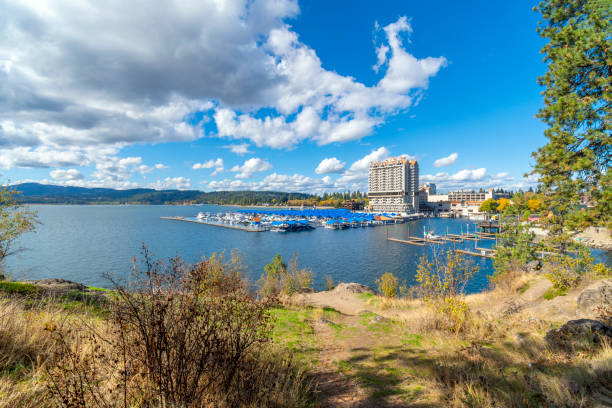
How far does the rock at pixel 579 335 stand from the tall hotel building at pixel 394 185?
142m

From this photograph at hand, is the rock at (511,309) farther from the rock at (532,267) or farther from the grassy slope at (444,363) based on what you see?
the rock at (532,267)

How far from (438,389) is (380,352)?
2.17m

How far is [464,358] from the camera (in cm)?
500

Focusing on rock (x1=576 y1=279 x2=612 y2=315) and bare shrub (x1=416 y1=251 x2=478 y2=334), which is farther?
rock (x1=576 y1=279 x2=612 y2=315)

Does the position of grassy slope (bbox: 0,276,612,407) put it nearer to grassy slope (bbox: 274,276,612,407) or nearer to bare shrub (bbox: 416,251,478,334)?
grassy slope (bbox: 274,276,612,407)

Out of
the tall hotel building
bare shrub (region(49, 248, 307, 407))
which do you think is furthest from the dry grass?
the tall hotel building

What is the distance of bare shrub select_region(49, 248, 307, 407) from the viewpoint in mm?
2639

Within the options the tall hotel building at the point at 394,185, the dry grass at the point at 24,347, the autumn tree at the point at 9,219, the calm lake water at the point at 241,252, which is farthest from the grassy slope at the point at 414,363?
the tall hotel building at the point at 394,185

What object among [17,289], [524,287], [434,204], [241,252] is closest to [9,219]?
[17,289]

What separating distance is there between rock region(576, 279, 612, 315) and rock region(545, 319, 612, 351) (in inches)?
162

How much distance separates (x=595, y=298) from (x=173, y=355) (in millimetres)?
13064

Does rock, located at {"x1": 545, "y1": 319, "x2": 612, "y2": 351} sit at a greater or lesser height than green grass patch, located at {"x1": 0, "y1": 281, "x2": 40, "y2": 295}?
lesser

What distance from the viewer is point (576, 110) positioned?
25.7ft

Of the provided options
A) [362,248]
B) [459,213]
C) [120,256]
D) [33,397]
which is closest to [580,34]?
Result: [33,397]
